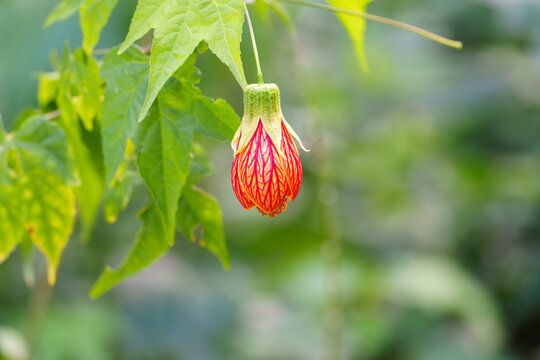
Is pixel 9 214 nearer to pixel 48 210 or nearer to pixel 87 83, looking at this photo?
pixel 48 210

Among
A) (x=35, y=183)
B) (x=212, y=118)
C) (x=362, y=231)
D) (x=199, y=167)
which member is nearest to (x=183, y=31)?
(x=212, y=118)

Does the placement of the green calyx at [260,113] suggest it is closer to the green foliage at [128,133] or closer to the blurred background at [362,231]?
the green foliage at [128,133]

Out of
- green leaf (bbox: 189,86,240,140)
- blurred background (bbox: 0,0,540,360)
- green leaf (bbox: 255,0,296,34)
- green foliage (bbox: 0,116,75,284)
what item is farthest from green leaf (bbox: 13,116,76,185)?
blurred background (bbox: 0,0,540,360)

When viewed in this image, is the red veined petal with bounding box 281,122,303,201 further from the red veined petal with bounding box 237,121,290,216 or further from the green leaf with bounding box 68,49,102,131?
the green leaf with bounding box 68,49,102,131

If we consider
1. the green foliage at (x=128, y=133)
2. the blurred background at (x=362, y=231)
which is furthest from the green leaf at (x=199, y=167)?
the blurred background at (x=362, y=231)

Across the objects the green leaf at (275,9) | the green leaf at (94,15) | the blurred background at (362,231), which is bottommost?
the blurred background at (362,231)

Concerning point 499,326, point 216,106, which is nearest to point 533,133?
point 499,326
